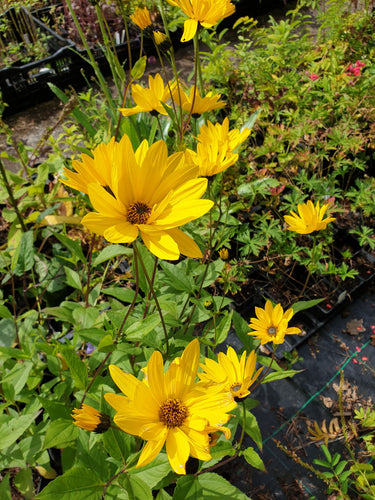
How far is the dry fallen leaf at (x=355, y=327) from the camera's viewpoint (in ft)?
4.61

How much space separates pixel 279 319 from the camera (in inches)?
30.6

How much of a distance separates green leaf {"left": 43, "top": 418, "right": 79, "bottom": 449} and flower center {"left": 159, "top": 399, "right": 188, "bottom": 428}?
0.91 feet

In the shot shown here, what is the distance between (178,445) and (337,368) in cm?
101

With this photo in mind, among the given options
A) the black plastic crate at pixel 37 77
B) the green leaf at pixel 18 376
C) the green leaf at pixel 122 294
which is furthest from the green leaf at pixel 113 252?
the black plastic crate at pixel 37 77

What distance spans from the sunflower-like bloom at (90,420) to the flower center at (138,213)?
0.27m

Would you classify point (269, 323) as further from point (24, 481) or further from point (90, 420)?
point (24, 481)

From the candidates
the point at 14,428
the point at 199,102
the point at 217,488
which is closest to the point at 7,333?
the point at 14,428

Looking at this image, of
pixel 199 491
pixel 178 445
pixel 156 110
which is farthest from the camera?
pixel 156 110

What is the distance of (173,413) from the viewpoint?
518 millimetres

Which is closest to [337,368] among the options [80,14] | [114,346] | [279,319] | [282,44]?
[279,319]

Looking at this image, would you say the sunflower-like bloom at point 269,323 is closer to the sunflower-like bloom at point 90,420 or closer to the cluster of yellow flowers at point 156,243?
the cluster of yellow flowers at point 156,243

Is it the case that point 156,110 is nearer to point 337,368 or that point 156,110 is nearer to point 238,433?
point 238,433

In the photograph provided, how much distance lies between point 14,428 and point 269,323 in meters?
0.57

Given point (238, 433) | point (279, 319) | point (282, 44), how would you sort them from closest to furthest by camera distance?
point (279, 319) → point (238, 433) → point (282, 44)
